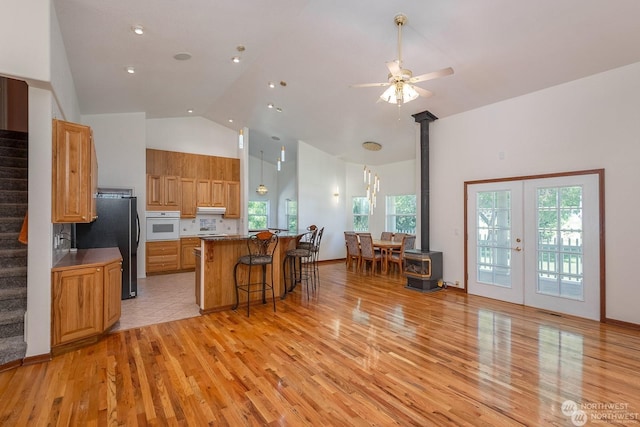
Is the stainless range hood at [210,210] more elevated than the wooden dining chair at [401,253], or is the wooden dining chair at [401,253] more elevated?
the stainless range hood at [210,210]

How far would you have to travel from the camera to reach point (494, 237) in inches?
206

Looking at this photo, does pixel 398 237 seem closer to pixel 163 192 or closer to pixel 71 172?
pixel 163 192

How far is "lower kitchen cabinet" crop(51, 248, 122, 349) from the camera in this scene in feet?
10.0

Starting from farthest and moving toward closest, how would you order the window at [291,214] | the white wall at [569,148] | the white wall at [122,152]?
the window at [291,214] → the white wall at [122,152] → the white wall at [569,148]

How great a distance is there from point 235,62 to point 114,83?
2031mm

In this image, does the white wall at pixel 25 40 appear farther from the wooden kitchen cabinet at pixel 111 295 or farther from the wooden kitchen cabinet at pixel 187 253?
the wooden kitchen cabinet at pixel 187 253

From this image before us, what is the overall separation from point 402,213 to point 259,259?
18.6 ft

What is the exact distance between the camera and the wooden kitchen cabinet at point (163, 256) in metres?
7.04

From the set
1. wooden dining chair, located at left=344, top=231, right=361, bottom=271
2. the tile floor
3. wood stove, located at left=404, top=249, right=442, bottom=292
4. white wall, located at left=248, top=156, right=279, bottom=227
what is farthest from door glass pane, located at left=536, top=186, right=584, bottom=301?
white wall, located at left=248, top=156, right=279, bottom=227

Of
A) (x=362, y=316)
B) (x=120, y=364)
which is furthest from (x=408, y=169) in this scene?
(x=120, y=364)

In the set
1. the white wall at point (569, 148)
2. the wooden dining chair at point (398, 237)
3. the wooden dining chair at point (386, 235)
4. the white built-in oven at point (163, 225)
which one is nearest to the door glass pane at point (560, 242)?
the white wall at point (569, 148)

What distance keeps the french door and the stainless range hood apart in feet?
19.2

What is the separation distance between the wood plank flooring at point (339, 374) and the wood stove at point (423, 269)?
139cm

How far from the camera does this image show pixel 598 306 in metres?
4.12
